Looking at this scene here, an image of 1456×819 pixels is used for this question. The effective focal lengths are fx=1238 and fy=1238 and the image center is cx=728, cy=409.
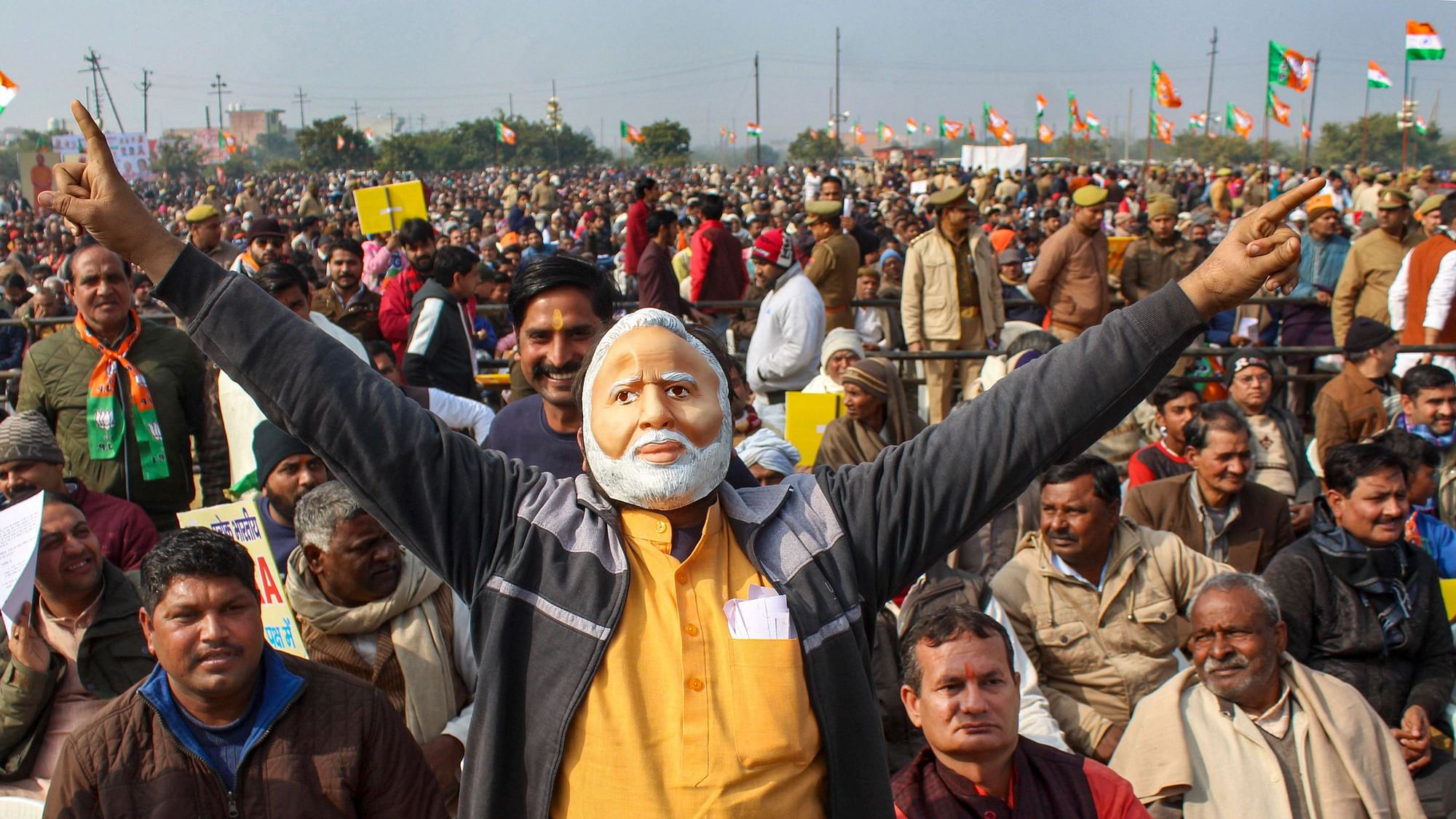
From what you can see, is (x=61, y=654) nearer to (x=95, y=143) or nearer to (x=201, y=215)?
(x=95, y=143)

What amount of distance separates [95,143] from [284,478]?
8.17 feet

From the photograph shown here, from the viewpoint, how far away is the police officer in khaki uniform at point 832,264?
8.90 metres

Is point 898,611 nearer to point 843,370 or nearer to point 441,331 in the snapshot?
point 843,370

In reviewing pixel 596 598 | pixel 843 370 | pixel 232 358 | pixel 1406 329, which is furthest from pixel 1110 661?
pixel 1406 329

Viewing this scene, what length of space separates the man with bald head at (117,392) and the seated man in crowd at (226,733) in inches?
83.7

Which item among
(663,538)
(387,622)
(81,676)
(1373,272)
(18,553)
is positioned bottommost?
(81,676)

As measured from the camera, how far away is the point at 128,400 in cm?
484

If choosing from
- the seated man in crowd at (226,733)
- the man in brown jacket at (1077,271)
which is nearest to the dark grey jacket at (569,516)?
the seated man in crowd at (226,733)

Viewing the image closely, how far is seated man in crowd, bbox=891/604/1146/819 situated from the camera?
3006 millimetres

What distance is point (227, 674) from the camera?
2820 millimetres

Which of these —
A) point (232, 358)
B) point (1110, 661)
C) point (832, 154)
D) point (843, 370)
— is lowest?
point (1110, 661)

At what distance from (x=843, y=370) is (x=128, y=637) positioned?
3.75 metres

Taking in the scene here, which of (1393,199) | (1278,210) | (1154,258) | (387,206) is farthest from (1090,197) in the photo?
(1278,210)

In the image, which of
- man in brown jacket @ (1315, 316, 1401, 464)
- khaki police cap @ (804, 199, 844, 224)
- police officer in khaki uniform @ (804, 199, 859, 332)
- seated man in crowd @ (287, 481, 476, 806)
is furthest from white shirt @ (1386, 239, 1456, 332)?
seated man in crowd @ (287, 481, 476, 806)
